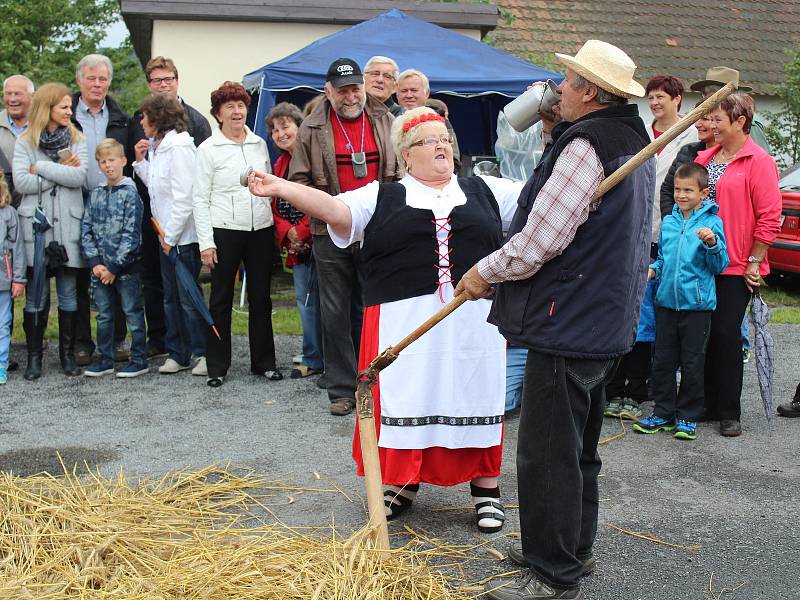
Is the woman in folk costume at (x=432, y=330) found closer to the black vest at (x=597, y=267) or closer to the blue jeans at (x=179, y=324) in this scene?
the black vest at (x=597, y=267)

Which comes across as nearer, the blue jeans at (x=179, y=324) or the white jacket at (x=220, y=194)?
the white jacket at (x=220, y=194)

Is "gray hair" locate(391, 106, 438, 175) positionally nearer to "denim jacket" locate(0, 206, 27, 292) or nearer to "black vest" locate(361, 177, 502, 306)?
"black vest" locate(361, 177, 502, 306)

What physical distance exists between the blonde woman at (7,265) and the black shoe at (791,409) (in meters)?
5.47

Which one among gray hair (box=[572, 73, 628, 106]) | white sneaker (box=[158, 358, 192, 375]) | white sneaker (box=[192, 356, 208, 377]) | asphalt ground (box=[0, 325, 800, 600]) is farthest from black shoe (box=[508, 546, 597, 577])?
white sneaker (box=[158, 358, 192, 375])

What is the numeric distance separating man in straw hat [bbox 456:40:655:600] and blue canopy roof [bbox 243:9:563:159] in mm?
6944

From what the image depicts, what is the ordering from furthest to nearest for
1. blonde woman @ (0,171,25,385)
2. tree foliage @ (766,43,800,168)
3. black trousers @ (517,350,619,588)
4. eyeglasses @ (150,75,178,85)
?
tree foliage @ (766,43,800,168) → eyeglasses @ (150,75,178,85) → blonde woman @ (0,171,25,385) → black trousers @ (517,350,619,588)

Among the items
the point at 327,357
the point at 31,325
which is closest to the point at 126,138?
the point at 31,325

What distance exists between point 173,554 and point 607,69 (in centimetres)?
242

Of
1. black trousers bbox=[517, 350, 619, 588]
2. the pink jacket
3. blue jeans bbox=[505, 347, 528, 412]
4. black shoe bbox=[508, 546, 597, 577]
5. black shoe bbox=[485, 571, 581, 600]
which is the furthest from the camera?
blue jeans bbox=[505, 347, 528, 412]

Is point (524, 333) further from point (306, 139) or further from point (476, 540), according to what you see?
point (306, 139)

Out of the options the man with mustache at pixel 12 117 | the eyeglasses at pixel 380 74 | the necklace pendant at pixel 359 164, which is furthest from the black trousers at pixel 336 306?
the man with mustache at pixel 12 117

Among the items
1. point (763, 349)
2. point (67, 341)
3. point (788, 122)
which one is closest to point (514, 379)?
point (763, 349)

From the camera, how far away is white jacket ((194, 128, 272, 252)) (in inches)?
274

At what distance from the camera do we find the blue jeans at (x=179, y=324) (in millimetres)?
7359
